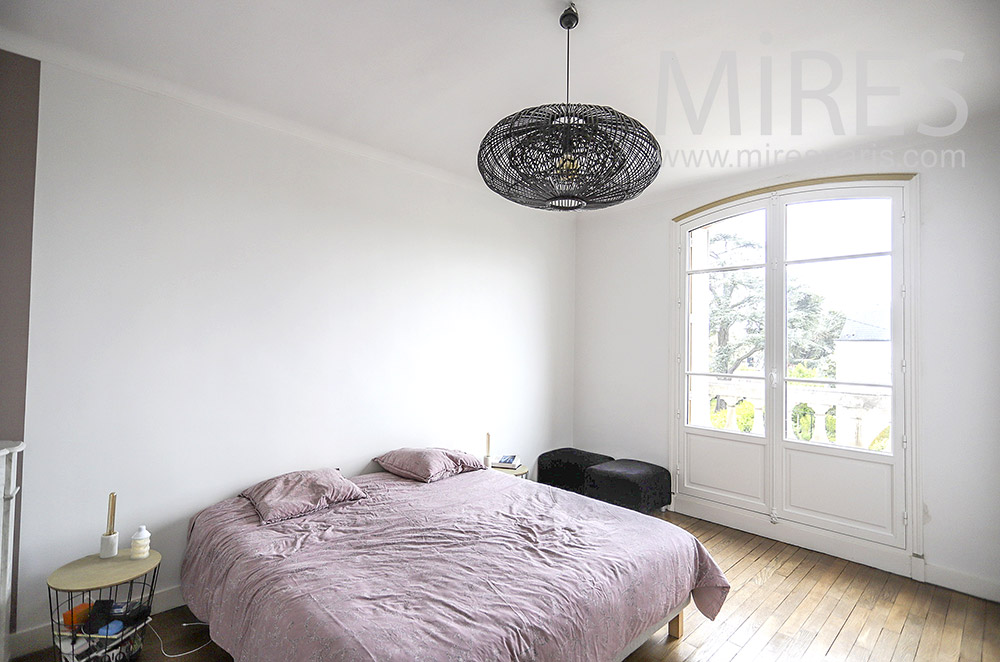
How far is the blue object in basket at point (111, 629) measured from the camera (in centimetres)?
205

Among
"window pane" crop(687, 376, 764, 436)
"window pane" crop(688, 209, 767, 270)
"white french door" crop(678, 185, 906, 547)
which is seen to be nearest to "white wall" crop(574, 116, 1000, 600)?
"white french door" crop(678, 185, 906, 547)

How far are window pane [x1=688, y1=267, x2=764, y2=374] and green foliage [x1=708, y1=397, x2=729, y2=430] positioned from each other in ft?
0.85

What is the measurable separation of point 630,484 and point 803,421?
1.35 m

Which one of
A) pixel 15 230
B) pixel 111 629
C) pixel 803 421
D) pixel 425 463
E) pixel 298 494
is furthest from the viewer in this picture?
pixel 803 421

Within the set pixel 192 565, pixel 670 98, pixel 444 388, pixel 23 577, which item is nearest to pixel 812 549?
pixel 444 388

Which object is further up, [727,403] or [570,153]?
[570,153]

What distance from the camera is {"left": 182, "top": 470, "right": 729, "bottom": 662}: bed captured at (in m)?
1.62

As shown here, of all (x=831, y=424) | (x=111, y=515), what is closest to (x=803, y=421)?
(x=831, y=424)

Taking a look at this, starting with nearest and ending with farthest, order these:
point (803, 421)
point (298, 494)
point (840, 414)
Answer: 1. point (298, 494)
2. point (840, 414)
3. point (803, 421)

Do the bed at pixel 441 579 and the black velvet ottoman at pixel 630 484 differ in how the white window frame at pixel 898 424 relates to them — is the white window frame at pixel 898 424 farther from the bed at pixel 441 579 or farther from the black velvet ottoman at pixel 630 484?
the bed at pixel 441 579

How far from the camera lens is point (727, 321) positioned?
4074 mm

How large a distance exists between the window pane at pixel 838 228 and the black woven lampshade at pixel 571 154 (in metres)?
2.24

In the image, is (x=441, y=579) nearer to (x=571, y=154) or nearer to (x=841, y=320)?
(x=571, y=154)

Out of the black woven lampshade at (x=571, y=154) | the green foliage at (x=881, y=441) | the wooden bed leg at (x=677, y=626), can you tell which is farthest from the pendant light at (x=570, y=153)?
the green foliage at (x=881, y=441)
